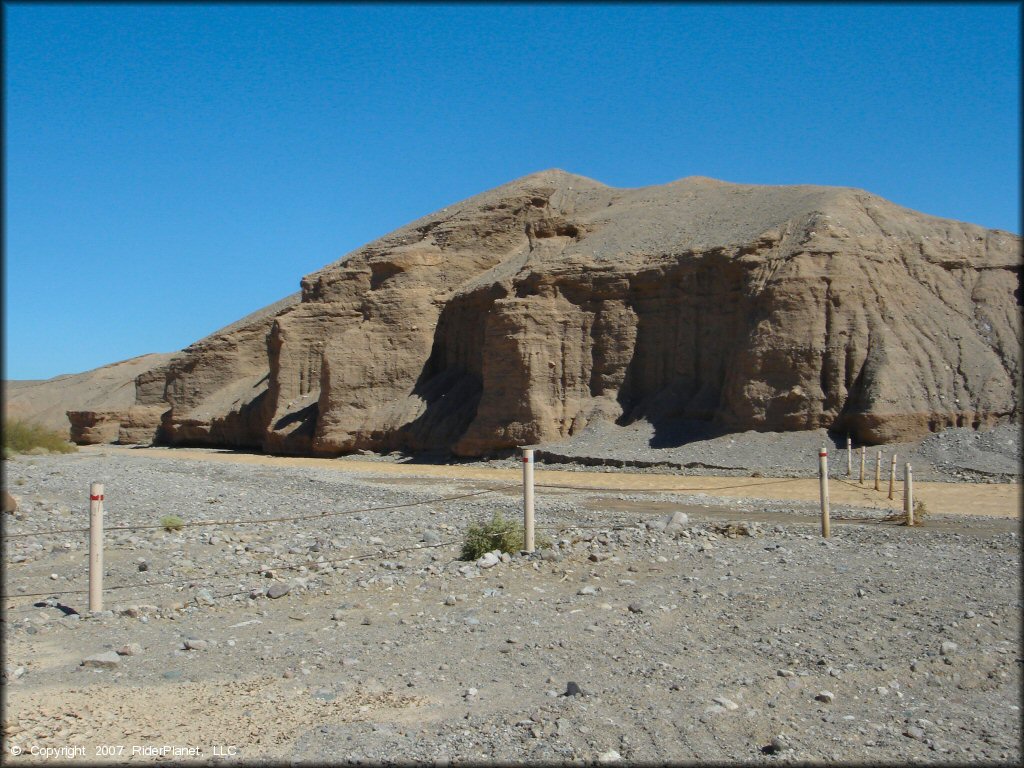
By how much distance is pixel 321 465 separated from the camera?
118ft

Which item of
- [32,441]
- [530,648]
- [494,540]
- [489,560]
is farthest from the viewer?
[32,441]

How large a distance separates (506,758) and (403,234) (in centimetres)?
4927

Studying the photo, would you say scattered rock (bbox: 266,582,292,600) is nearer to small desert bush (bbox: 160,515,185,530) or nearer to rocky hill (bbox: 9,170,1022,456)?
small desert bush (bbox: 160,515,185,530)

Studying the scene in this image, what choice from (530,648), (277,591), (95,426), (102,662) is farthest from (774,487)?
(95,426)

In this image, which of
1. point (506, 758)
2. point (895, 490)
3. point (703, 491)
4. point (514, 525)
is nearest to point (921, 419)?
point (895, 490)

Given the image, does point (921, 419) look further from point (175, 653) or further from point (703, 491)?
point (175, 653)

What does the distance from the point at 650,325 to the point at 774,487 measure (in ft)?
42.9

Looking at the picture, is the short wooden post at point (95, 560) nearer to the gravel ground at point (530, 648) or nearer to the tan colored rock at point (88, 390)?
the gravel ground at point (530, 648)

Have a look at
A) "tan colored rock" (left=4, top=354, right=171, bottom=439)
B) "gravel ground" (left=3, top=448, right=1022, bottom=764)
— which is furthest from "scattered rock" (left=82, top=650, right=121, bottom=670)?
"tan colored rock" (left=4, top=354, right=171, bottom=439)

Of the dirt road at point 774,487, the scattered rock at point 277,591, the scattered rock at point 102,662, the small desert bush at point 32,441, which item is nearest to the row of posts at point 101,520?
the scattered rock at point 277,591

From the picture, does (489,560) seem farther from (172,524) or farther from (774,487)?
(774,487)

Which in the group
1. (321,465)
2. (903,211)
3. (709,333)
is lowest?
(321,465)

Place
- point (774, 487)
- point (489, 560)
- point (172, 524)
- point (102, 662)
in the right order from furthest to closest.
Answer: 1. point (774, 487)
2. point (172, 524)
3. point (489, 560)
4. point (102, 662)

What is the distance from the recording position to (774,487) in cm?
2230
